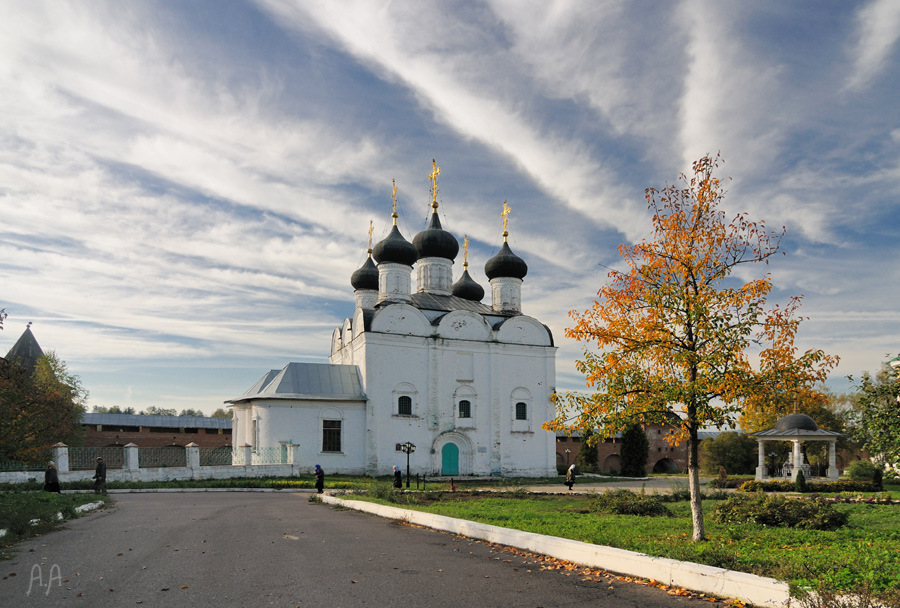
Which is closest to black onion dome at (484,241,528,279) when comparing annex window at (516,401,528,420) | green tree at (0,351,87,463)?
annex window at (516,401,528,420)

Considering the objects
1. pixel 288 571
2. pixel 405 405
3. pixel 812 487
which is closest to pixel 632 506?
pixel 288 571

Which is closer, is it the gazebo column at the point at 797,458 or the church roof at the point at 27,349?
the gazebo column at the point at 797,458

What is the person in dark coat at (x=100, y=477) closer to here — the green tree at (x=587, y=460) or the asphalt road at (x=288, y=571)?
the asphalt road at (x=288, y=571)

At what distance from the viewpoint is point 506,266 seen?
3725cm

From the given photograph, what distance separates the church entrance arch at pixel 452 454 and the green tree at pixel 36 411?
16342 mm

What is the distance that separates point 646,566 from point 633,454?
3409 centimetres

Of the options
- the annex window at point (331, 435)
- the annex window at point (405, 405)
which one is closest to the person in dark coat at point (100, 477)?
the annex window at point (331, 435)

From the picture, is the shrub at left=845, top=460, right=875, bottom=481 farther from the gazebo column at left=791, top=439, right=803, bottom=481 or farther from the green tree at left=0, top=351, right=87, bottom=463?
the green tree at left=0, top=351, right=87, bottom=463

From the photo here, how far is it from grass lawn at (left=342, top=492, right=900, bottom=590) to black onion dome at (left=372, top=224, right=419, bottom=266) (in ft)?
67.8

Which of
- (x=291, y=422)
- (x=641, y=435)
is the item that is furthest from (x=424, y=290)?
(x=641, y=435)

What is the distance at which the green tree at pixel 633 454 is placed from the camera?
129ft

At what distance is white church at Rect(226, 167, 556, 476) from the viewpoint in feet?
99.6

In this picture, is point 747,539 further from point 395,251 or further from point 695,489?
point 395,251

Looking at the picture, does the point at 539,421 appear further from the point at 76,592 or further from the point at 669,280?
the point at 76,592
